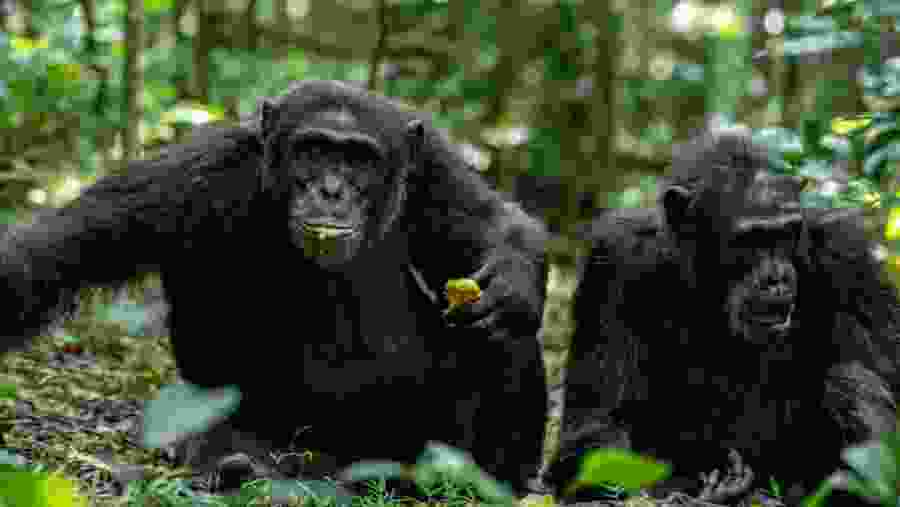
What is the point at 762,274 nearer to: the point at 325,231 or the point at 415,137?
the point at 415,137

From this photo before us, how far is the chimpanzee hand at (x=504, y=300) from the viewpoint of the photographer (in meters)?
6.91

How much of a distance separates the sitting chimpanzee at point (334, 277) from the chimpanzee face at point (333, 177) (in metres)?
0.01

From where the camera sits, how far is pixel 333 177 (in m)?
6.99

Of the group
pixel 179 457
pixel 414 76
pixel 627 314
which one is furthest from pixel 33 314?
pixel 414 76

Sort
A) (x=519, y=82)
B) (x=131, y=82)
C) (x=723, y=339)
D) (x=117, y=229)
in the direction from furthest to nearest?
(x=519, y=82) < (x=131, y=82) < (x=723, y=339) < (x=117, y=229)

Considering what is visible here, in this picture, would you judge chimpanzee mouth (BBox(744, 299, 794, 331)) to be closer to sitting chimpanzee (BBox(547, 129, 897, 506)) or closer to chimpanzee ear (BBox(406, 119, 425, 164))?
sitting chimpanzee (BBox(547, 129, 897, 506))

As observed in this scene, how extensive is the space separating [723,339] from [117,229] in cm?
317

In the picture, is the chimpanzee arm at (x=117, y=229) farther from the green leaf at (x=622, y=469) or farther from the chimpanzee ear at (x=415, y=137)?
the green leaf at (x=622, y=469)

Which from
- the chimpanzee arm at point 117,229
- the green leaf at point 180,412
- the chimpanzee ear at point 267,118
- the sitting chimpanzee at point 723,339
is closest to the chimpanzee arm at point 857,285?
the sitting chimpanzee at point 723,339

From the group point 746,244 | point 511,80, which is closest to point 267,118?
point 746,244

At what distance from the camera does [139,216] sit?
23.3 feet

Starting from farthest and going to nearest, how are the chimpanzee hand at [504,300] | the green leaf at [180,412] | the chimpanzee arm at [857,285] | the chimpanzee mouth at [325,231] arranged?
the chimpanzee arm at [857,285] → the chimpanzee hand at [504,300] → the chimpanzee mouth at [325,231] → the green leaf at [180,412]

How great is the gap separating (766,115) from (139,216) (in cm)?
949

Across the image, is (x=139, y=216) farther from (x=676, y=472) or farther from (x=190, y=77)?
(x=190, y=77)
